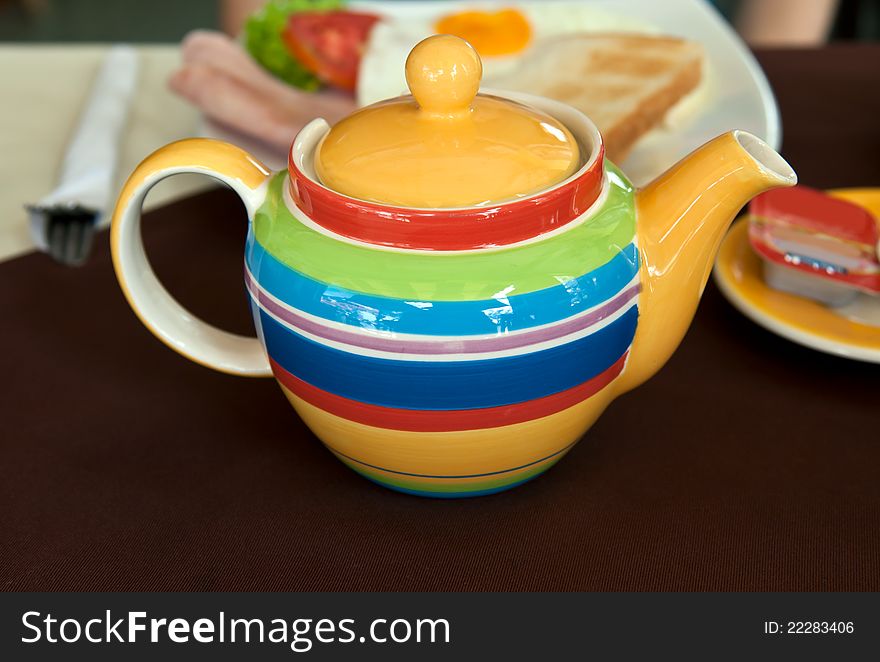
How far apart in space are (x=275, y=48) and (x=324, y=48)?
2.6 inches

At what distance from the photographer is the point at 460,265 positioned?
1.63ft

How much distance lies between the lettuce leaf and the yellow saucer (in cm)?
61

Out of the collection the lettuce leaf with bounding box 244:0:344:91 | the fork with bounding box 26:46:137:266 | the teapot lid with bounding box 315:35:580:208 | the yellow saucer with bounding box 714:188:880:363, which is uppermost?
the teapot lid with bounding box 315:35:580:208

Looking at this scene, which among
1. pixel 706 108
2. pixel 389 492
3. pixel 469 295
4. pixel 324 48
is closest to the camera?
pixel 469 295

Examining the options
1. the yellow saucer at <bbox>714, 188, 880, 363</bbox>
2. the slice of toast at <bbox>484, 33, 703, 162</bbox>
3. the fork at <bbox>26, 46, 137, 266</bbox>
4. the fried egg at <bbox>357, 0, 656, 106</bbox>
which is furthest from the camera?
the fried egg at <bbox>357, 0, 656, 106</bbox>

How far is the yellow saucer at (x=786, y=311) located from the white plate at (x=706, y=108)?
16 cm

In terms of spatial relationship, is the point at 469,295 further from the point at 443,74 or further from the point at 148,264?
the point at 148,264

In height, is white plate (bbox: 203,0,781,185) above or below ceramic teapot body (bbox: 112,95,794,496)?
below

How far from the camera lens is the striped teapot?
501 millimetres

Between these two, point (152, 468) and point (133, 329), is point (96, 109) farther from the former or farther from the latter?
point (152, 468)

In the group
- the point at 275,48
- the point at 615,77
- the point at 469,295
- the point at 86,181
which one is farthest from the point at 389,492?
the point at 275,48

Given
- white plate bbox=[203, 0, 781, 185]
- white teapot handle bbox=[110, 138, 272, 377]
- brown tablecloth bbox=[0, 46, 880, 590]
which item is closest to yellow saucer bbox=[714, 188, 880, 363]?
brown tablecloth bbox=[0, 46, 880, 590]

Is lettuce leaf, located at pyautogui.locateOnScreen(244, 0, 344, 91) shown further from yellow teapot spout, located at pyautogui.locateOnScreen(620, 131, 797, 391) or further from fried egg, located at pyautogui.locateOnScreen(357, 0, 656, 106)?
yellow teapot spout, located at pyautogui.locateOnScreen(620, 131, 797, 391)

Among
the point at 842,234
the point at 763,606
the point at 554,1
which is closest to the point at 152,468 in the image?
the point at 763,606
